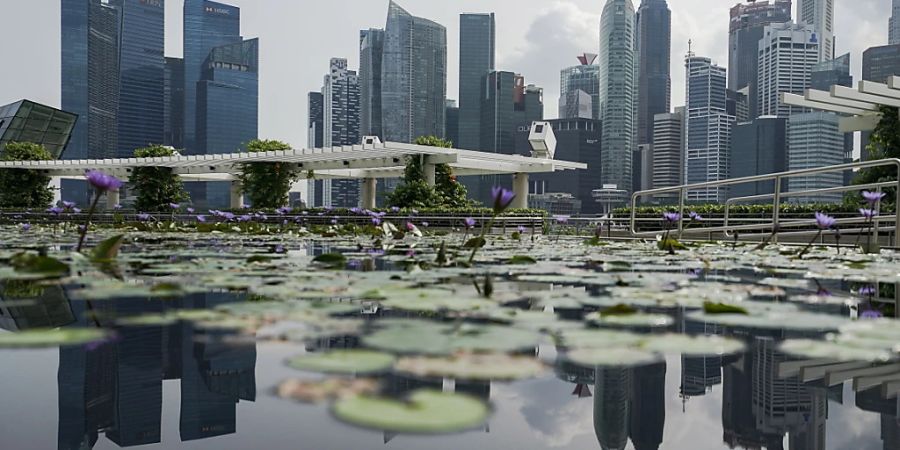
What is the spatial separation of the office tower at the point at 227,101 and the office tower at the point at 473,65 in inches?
1726

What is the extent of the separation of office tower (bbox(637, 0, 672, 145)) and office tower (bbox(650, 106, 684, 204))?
1021 centimetres

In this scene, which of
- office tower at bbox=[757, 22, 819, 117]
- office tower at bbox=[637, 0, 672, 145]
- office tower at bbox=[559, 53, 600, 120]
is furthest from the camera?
office tower at bbox=[559, 53, 600, 120]

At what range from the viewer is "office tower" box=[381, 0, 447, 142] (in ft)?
438

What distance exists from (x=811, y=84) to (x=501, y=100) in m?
61.5

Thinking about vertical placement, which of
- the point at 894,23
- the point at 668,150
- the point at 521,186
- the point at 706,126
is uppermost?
the point at 894,23

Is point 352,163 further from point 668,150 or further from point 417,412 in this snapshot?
point 668,150

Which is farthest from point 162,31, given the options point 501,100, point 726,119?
point 726,119

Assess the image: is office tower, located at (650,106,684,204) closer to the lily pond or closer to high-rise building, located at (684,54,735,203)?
high-rise building, located at (684,54,735,203)

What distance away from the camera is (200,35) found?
429 feet

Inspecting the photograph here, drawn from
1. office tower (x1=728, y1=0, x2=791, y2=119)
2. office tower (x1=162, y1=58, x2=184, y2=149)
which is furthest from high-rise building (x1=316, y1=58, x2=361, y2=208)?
office tower (x1=728, y1=0, x2=791, y2=119)

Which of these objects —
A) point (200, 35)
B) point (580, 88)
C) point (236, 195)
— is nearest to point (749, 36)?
point (580, 88)

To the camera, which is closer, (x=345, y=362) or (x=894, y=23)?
(x=345, y=362)

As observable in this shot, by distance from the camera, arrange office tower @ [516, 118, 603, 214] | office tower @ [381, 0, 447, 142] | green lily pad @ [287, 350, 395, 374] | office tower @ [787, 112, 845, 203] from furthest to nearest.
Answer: office tower @ [381, 0, 447, 142], office tower @ [516, 118, 603, 214], office tower @ [787, 112, 845, 203], green lily pad @ [287, 350, 395, 374]

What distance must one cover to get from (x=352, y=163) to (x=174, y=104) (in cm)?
11674
